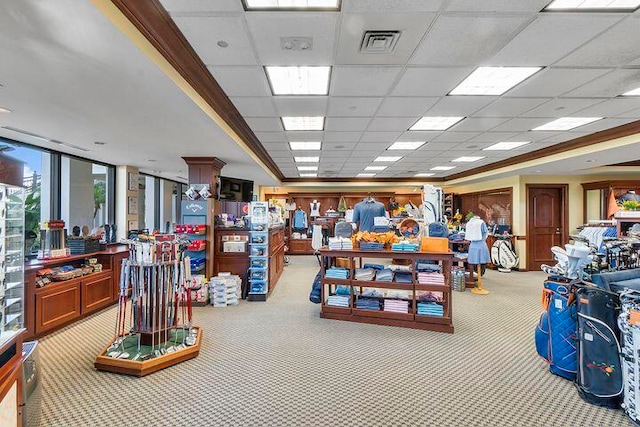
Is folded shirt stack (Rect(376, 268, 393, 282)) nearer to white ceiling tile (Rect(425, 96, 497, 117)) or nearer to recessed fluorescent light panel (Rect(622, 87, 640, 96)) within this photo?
white ceiling tile (Rect(425, 96, 497, 117))

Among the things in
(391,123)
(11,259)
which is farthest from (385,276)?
(11,259)

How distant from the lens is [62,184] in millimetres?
5699

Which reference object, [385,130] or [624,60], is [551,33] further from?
[385,130]

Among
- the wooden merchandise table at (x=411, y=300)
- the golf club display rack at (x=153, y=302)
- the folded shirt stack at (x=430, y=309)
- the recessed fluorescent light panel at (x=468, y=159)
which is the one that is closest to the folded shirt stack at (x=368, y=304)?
the wooden merchandise table at (x=411, y=300)

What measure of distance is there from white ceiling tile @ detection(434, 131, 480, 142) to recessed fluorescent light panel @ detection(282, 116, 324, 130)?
2191 millimetres

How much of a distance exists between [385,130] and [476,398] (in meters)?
3.85

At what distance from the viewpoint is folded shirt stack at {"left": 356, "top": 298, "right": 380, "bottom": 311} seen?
4398 millimetres

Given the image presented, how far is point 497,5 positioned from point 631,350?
2.66 m

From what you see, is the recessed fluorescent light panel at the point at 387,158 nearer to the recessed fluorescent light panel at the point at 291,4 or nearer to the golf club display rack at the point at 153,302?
the golf club display rack at the point at 153,302

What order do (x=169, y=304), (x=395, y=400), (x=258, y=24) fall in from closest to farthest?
(x=258, y=24), (x=395, y=400), (x=169, y=304)

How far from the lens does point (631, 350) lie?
2.31 metres

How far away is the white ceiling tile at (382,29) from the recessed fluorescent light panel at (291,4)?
0.13 meters

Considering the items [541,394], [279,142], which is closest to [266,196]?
[279,142]

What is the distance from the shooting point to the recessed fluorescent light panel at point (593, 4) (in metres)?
Answer: 2.07
